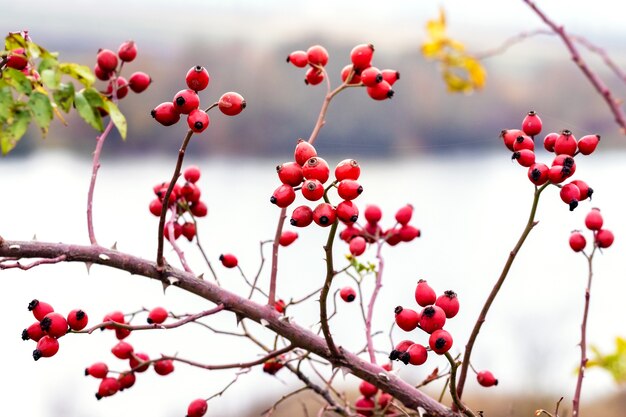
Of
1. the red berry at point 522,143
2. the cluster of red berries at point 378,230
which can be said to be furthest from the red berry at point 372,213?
the red berry at point 522,143

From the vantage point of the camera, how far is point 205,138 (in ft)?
6.84

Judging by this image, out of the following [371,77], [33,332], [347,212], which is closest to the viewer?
[347,212]

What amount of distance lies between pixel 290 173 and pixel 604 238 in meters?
0.39

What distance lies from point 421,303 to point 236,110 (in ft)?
0.65

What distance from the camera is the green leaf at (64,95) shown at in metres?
0.66

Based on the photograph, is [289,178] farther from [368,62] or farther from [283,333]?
[368,62]

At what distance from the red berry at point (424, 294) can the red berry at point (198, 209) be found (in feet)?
0.97

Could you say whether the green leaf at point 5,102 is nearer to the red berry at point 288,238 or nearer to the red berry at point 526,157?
the red berry at point 288,238

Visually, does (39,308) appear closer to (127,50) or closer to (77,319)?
(77,319)

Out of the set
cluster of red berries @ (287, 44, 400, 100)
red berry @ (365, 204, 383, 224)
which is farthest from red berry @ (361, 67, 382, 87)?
red berry @ (365, 204, 383, 224)

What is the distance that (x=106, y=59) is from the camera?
2.29 feet

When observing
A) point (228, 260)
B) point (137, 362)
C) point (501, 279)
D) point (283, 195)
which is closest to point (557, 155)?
point (501, 279)

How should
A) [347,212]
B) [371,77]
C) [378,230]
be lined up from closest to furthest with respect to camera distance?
[347,212] < [371,77] < [378,230]

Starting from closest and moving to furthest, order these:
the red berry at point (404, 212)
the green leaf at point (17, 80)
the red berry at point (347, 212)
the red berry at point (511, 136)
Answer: the red berry at point (347, 212), the red berry at point (511, 136), the green leaf at point (17, 80), the red berry at point (404, 212)
